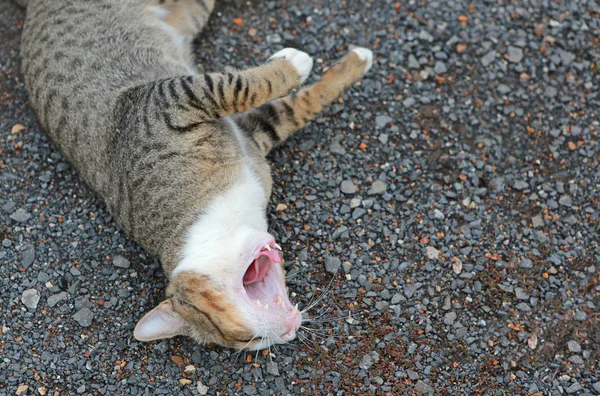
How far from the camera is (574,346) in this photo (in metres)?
4.21

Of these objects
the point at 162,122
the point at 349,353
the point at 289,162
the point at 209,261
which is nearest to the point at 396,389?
the point at 349,353

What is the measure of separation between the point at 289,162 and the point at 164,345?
5.13 ft

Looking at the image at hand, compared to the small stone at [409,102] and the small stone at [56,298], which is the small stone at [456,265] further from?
the small stone at [56,298]

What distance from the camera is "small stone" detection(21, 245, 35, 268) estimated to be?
4.51m

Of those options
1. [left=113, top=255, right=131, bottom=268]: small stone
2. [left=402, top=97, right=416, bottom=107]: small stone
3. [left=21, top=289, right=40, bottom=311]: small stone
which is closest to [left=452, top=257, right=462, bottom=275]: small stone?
[left=402, top=97, right=416, bottom=107]: small stone

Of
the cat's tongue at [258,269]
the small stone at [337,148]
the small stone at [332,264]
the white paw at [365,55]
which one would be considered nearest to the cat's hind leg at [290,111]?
the white paw at [365,55]

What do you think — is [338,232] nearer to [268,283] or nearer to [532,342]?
[268,283]

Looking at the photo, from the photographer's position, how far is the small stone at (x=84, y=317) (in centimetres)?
430

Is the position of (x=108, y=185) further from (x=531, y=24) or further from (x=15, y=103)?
(x=531, y=24)

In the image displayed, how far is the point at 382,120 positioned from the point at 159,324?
7.28ft

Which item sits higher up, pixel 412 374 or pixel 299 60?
pixel 299 60

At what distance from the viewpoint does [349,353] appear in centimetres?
419

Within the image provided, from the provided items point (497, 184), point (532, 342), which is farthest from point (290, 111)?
point (532, 342)

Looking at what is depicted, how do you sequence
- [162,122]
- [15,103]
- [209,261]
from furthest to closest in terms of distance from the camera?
[15,103]
[162,122]
[209,261]
